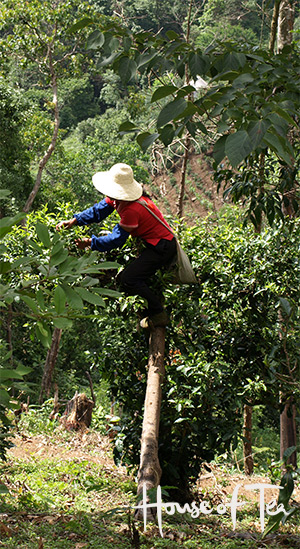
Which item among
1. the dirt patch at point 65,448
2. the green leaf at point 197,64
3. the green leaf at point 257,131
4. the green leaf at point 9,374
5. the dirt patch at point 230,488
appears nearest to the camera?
the green leaf at point 9,374

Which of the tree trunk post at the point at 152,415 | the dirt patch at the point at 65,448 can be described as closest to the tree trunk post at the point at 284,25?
the tree trunk post at the point at 152,415

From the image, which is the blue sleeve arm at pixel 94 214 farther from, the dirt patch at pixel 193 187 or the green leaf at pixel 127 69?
the dirt patch at pixel 193 187

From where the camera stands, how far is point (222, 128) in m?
1.75

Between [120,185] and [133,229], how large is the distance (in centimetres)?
30

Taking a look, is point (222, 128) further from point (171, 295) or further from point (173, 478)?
point (173, 478)

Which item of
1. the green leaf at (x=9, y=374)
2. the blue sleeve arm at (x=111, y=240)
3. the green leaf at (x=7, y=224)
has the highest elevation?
the blue sleeve arm at (x=111, y=240)

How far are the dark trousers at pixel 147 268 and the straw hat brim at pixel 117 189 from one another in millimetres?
354

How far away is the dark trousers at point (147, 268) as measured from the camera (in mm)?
3762

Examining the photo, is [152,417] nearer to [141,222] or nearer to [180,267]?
[180,267]

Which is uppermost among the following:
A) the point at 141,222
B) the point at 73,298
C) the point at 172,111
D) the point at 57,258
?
the point at 141,222

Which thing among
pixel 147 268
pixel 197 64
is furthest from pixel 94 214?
pixel 197 64

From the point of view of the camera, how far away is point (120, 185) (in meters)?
3.69

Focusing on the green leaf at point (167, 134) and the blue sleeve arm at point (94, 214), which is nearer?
the green leaf at point (167, 134)

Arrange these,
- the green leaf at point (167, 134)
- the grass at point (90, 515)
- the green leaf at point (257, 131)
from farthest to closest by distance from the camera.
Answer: the grass at point (90, 515) < the green leaf at point (167, 134) < the green leaf at point (257, 131)
